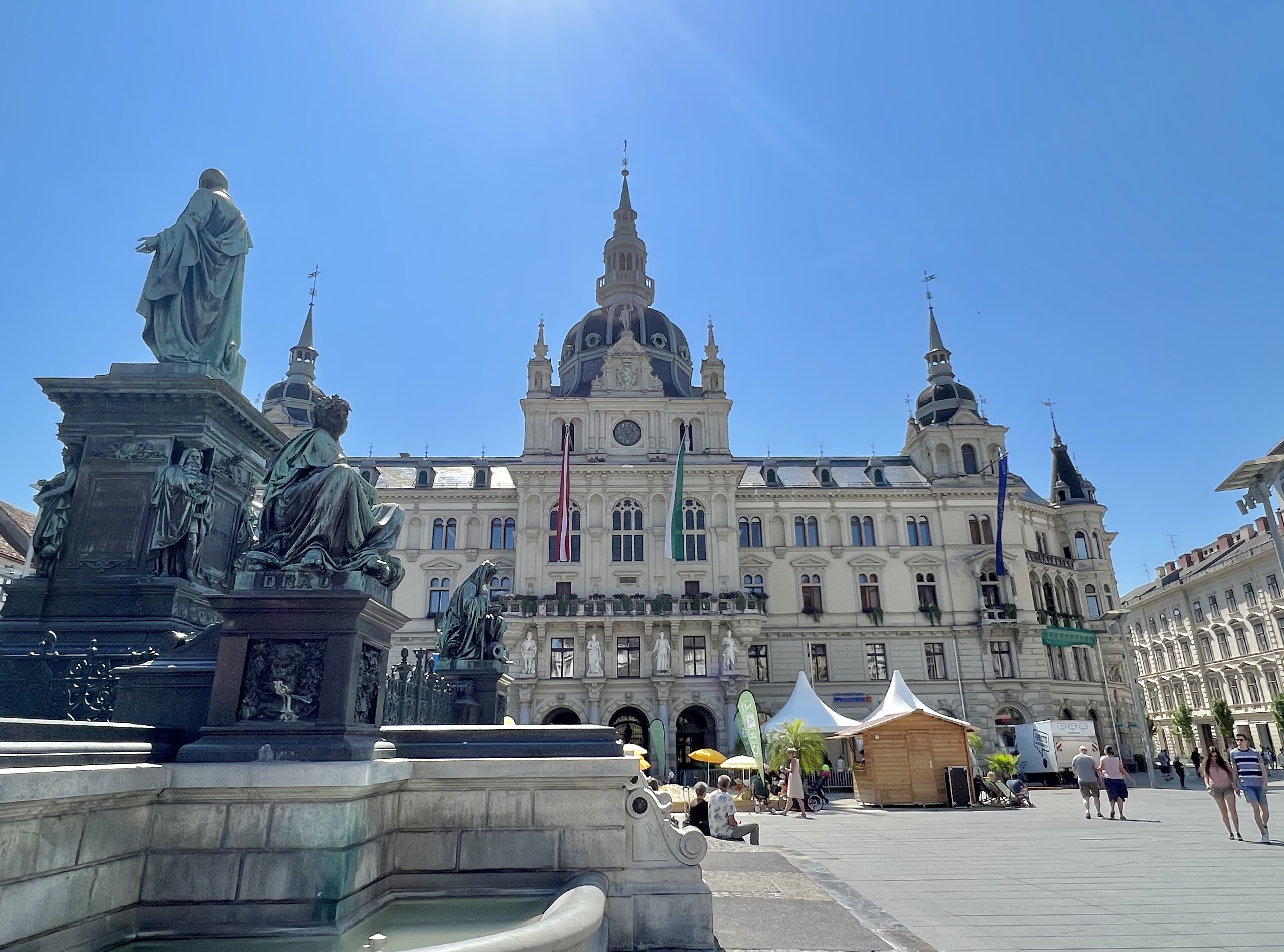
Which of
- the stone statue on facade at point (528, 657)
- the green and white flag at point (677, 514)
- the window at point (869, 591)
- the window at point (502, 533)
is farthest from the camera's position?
the window at point (502, 533)

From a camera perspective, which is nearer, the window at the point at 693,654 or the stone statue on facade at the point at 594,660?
the stone statue on facade at the point at 594,660

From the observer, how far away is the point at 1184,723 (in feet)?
166

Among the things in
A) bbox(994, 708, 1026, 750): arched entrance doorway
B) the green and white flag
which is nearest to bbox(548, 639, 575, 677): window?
the green and white flag

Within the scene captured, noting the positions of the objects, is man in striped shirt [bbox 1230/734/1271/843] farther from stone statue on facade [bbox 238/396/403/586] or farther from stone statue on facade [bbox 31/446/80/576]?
stone statue on facade [bbox 31/446/80/576]

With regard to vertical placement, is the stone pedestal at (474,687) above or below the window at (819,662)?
below

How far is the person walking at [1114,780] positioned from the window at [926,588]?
25.5 m

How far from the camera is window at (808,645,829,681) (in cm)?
4056

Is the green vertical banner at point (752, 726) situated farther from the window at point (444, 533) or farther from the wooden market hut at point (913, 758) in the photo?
the window at point (444, 533)

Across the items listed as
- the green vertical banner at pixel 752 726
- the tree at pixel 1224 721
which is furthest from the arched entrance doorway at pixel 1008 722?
the green vertical banner at pixel 752 726

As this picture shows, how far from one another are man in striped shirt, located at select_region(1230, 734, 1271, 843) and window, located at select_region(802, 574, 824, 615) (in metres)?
29.6

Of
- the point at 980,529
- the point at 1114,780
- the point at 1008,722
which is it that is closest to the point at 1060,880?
the point at 1114,780

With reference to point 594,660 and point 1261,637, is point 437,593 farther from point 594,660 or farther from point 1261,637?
point 1261,637

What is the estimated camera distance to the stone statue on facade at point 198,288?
27.8 ft

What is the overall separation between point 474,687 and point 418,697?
2.26m
